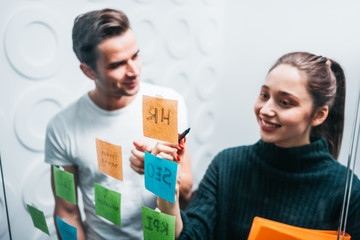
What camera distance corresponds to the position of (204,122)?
2.47ft

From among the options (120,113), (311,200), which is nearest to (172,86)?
(120,113)

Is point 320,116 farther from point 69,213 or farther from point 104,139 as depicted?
point 69,213

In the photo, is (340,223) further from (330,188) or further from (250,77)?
(250,77)

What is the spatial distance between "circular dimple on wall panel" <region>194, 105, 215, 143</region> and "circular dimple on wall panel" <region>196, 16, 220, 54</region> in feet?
0.45

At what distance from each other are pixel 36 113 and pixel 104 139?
7.9 inches

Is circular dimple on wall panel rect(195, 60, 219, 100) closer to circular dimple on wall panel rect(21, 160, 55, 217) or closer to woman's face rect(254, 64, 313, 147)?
woman's face rect(254, 64, 313, 147)

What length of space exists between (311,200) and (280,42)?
0.31m

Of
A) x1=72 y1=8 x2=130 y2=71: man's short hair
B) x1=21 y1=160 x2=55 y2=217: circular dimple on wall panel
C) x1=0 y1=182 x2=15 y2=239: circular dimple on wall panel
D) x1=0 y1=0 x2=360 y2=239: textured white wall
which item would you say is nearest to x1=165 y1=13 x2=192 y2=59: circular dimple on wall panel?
x1=0 y1=0 x2=360 y2=239: textured white wall

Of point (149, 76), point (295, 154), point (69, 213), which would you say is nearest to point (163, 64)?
point (149, 76)

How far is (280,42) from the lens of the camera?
0.58 metres

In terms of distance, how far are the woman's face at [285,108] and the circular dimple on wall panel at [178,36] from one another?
24 centimetres

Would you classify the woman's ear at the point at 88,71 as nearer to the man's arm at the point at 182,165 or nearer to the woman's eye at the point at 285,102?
the man's arm at the point at 182,165

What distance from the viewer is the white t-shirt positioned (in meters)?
0.75

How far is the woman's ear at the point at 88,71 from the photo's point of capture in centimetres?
78
